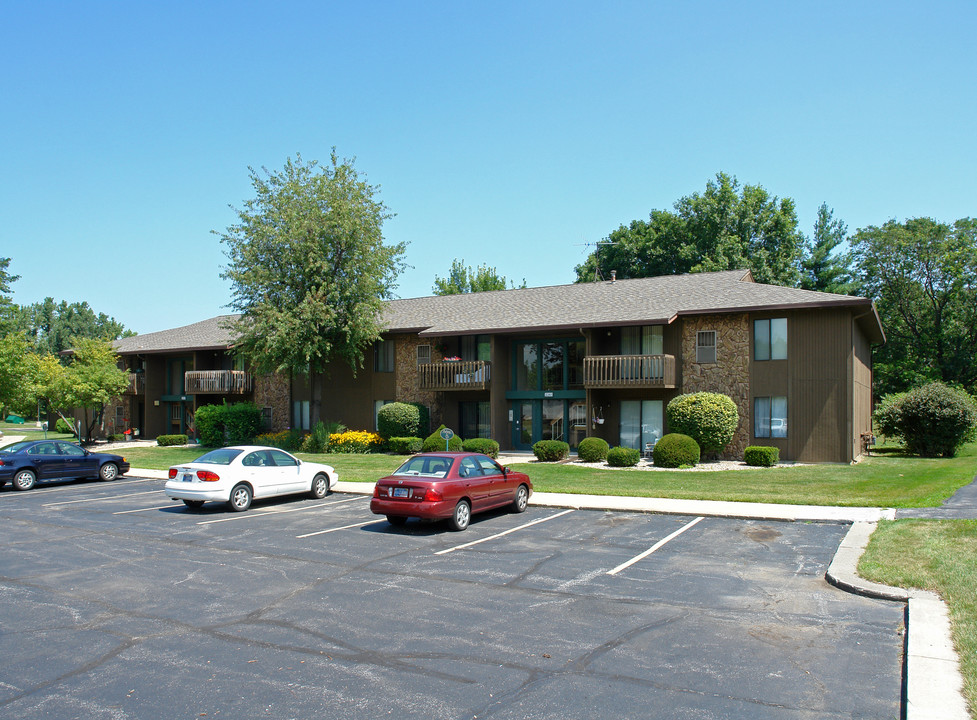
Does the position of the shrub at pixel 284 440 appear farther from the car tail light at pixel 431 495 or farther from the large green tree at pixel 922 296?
the large green tree at pixel 922 296

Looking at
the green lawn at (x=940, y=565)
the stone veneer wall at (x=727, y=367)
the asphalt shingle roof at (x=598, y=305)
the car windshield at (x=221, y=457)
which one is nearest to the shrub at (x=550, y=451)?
the asphalt shingle roof at (x=598, y=305)

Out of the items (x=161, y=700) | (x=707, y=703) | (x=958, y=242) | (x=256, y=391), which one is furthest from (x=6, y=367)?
(x=958, y=242)

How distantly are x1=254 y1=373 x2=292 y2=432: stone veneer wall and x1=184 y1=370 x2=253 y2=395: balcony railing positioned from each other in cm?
63

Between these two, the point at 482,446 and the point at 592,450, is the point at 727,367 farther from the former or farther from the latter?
the point at 482,446

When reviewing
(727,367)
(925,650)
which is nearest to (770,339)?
(727,367)

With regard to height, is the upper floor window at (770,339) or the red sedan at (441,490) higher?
the upper floor window at (770,339)

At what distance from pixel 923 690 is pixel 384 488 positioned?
948cm

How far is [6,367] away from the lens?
2908 centimetres

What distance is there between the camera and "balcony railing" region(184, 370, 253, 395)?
37125 millimetres

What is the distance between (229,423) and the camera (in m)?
35.2

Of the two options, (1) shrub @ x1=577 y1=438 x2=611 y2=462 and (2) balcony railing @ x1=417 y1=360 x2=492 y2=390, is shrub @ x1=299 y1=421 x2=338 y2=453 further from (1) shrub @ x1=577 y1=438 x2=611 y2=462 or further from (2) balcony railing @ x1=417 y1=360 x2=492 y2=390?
(1) shrub @ x1=577 y1=438 x2=611 y2=462

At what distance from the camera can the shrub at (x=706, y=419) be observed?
982 inches

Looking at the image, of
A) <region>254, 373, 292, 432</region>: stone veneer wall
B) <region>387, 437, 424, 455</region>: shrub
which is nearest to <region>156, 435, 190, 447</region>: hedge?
<region>254, 373, 292, 432</region>: stone veneer wall

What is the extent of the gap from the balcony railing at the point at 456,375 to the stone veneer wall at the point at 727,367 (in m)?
7.91
